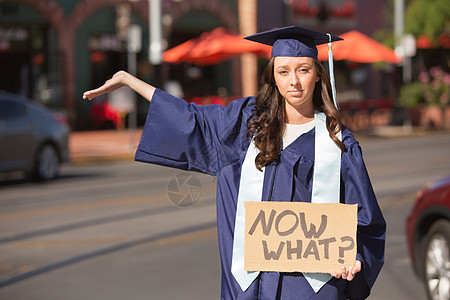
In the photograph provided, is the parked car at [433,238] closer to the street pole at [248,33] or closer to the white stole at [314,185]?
the white stole at [314,185]

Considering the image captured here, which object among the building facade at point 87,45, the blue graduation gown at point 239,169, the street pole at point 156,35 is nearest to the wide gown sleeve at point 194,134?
the blue graduation gown at point 239,169

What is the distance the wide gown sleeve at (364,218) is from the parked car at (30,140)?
36.6 feet

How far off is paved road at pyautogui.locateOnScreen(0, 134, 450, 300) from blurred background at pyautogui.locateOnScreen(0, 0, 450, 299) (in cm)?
2

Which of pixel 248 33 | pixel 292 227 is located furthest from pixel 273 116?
pixel 248 33

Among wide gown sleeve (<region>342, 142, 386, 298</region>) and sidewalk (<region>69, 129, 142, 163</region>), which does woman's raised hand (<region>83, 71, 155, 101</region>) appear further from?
sidewalk (<region>69, 129, 142, 163</region>)

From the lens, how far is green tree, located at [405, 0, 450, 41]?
2770cm

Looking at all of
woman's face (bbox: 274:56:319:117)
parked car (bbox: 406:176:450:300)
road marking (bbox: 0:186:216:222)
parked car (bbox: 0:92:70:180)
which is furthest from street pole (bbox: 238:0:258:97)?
woman's face (bbox: 274:56:319:117)

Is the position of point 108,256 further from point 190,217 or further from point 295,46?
point 295,46

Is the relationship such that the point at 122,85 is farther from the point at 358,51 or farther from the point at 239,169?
the point at 358,51

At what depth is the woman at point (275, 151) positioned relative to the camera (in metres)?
3.10

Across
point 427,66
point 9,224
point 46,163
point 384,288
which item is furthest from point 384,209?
point 427,66

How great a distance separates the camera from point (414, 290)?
634 centimetres

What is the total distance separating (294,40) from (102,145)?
18.6m

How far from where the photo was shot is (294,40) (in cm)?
321
